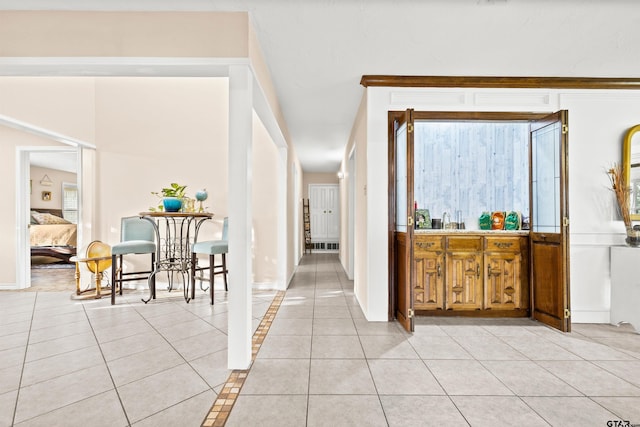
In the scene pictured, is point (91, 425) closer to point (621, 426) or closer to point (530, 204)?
point (621, 426)

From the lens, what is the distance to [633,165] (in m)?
3.28

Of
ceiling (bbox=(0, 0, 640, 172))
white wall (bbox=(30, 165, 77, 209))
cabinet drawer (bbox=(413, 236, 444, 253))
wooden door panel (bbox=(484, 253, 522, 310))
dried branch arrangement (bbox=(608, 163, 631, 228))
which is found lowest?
wooden door panel (bbox=(484, 253, 522, 310))

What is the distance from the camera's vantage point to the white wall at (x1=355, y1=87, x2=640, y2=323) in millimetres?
3316

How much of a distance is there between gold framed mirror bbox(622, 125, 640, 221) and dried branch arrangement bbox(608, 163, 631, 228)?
0.05 meters

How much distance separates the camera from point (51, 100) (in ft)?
14.6

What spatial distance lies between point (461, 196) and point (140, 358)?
3754 mm

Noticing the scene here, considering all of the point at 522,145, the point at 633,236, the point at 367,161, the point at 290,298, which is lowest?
the point at 290,298

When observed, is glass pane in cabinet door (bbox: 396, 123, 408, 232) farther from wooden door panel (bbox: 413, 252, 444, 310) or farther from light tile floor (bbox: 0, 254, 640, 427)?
light tile floor (bbox: 0, 254, 640, 427)

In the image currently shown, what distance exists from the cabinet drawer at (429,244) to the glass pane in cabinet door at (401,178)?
1.10 feet

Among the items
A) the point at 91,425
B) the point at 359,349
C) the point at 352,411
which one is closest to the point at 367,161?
the point at 359,349

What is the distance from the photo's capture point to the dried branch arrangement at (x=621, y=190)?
3211 mm

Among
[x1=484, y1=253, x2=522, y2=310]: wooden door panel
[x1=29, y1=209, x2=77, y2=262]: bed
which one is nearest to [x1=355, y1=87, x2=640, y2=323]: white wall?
[x1=484, y1=253, x2=522, y2=310]: wooden door panel

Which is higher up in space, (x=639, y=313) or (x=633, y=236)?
(x=633, y=236)

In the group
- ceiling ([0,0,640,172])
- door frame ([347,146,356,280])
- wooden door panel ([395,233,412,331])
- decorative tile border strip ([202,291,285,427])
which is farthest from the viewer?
door frame ([347,146,356,280])
